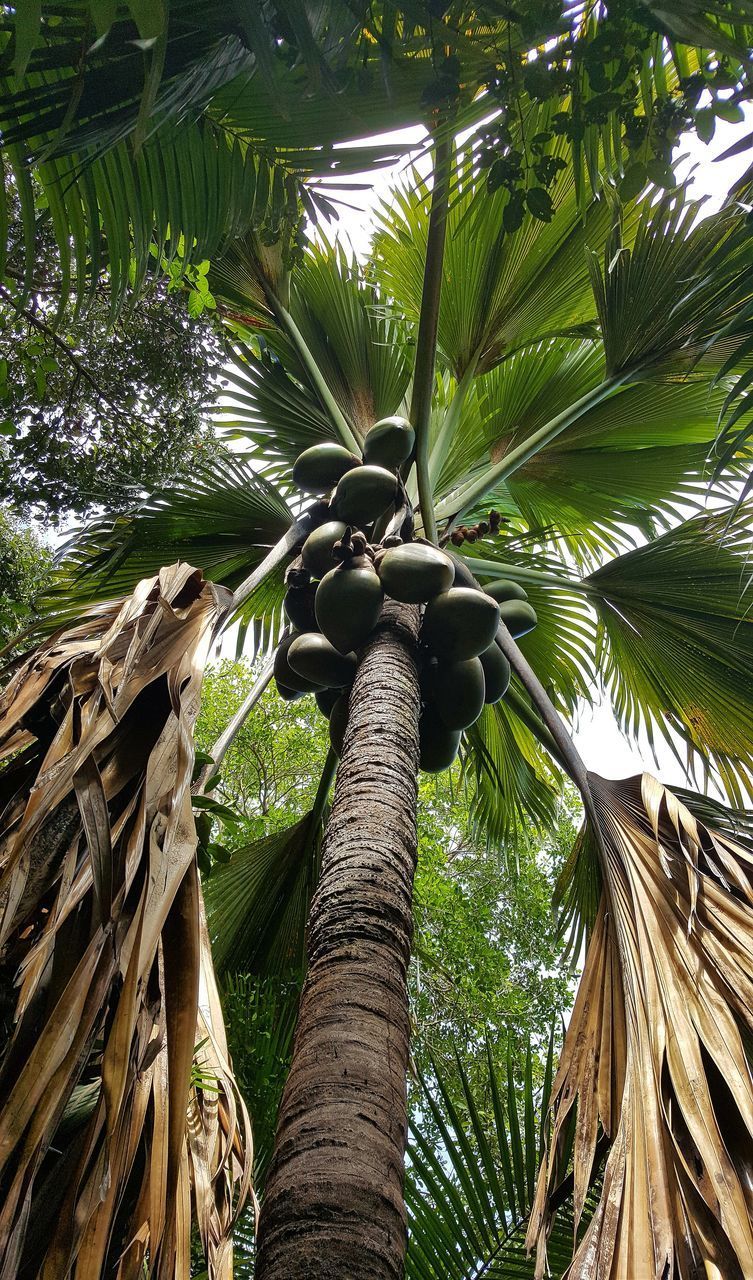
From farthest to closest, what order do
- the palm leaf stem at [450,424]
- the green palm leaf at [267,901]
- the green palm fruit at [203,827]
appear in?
the palm leaf stem at [450,424] < the green palm leaf at [267,901] < the green palm fruit at [203,827]

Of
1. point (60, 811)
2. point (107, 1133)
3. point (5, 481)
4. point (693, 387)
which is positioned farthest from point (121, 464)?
point (107, 1133)

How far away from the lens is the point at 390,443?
9.51ft

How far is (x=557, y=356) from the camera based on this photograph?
13.2 feet

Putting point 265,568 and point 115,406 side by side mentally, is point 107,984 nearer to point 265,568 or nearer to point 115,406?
point 265,568

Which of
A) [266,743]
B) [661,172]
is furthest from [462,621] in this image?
[266,743]

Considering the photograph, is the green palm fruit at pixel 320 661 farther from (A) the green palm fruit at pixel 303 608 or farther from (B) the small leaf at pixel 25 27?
(B) the small leaf at pixel 25 27

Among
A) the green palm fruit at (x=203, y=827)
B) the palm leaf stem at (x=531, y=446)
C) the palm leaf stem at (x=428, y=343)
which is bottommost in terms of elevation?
the green palm fruit at (x=203, y=827)

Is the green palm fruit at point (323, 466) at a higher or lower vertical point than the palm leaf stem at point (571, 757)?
higher

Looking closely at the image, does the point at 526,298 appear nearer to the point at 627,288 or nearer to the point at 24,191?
the point at 627,288

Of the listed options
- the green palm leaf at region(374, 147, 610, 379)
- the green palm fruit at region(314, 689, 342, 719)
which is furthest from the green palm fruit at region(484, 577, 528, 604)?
the green palm leaf at region(374, 147, 610, 379)

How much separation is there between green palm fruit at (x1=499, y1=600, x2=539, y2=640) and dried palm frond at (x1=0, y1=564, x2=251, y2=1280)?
5.49 feet

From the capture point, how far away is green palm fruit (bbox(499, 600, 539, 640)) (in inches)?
127

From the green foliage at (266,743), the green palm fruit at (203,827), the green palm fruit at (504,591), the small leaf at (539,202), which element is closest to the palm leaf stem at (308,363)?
the green palm fruit at (504,591)

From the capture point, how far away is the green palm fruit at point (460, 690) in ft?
8.80
